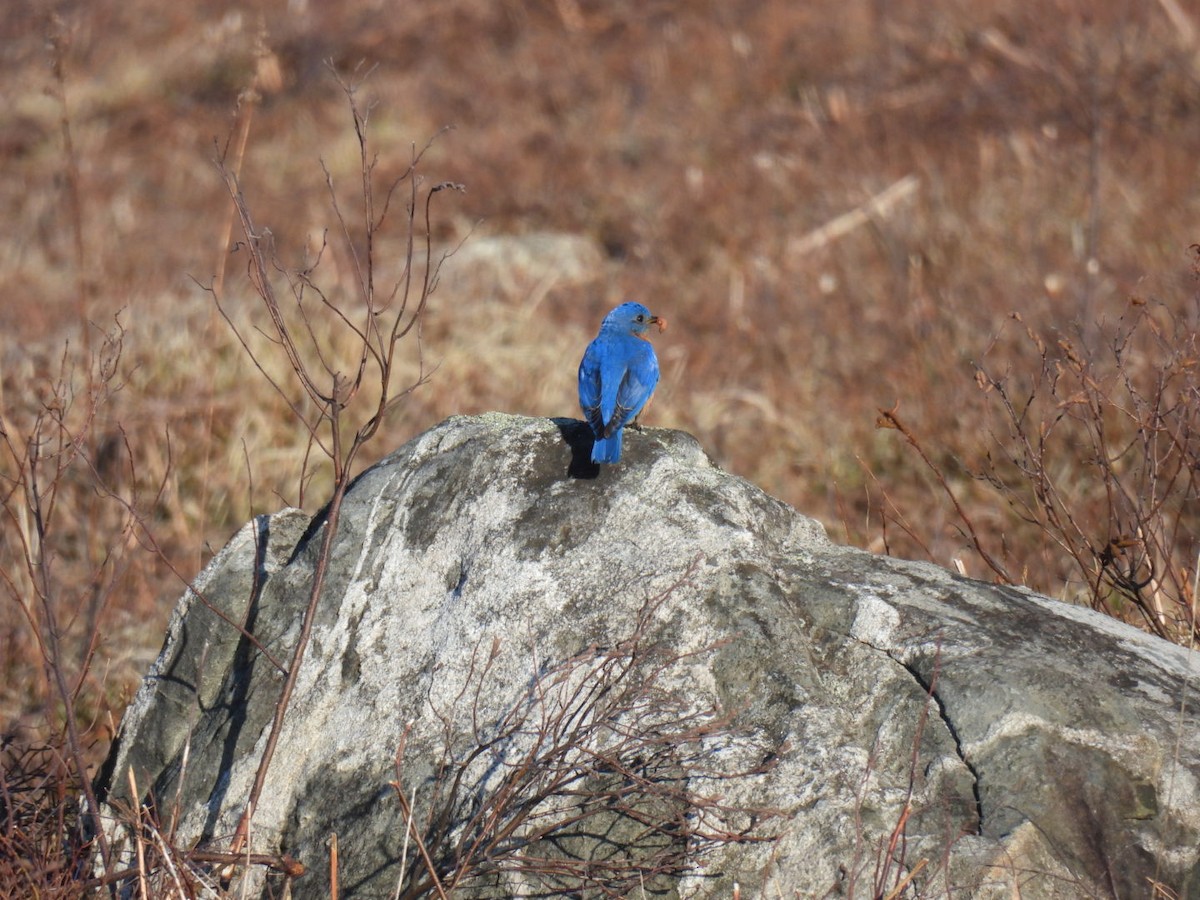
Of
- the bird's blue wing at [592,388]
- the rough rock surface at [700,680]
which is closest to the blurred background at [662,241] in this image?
the rough rock surface at [700,680]

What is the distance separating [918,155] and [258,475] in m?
6.00

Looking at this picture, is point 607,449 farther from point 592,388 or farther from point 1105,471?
point 1105,471

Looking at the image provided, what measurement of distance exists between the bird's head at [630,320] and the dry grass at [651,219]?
83 cm

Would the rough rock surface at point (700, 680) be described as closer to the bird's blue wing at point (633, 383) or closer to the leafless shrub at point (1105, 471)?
the bird's blue wing at point (633, 383)

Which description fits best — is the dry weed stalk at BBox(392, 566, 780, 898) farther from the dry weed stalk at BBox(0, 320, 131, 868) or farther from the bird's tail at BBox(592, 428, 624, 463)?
the dry weed stalk at BBox(0, 320, 131, 868)

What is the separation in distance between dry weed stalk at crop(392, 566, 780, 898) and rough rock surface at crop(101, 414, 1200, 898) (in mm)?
19

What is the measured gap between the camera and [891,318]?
8.32 m

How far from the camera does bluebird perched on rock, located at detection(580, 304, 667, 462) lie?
2963mm

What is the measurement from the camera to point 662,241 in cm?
972

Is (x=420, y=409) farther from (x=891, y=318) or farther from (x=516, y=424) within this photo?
(x=516, y=424)

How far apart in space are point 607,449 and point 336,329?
473cm

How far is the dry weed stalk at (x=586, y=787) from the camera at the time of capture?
2.33 m

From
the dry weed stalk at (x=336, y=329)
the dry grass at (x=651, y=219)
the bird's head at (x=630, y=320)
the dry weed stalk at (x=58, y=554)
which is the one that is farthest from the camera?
the dry grass at (x=651, y=219)

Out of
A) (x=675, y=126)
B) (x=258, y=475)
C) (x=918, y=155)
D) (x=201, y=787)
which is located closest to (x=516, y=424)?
(x=201, y=787)
